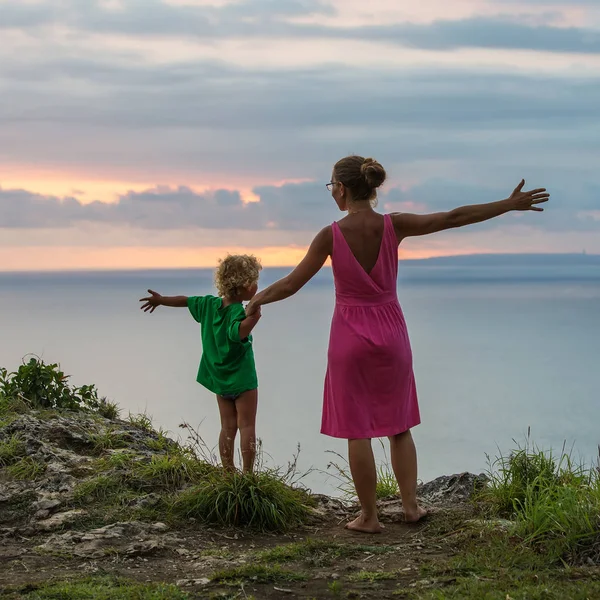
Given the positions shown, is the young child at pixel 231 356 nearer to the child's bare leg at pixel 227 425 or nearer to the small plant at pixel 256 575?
the child's bare leg at pixel 227 425

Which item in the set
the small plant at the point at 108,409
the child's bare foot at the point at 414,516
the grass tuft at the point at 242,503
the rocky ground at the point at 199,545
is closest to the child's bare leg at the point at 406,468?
the child's bare foot at the point at 414,516

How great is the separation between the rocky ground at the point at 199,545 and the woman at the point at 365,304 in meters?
0.69

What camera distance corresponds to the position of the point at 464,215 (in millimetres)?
6703

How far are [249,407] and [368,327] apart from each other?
63.3 inches

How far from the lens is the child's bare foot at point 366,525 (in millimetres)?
6816

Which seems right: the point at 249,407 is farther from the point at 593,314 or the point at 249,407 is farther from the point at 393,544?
the point at 593,314

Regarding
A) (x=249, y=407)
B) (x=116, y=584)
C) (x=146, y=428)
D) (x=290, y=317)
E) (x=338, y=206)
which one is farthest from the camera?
(x=290, y=317)

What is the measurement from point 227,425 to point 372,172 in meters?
2.65

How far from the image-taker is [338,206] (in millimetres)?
6840

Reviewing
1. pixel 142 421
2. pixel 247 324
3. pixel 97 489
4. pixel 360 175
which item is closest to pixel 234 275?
pixel 247 324

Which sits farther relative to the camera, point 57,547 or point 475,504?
point 475,504

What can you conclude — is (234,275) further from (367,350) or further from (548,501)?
(548,501)

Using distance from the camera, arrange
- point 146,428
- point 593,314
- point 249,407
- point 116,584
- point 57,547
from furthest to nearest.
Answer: point 593,314 < point 146,428 < point 249,407 < point 57,547 < point 116,584

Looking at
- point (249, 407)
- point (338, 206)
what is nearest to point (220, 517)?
point (249, 407)
